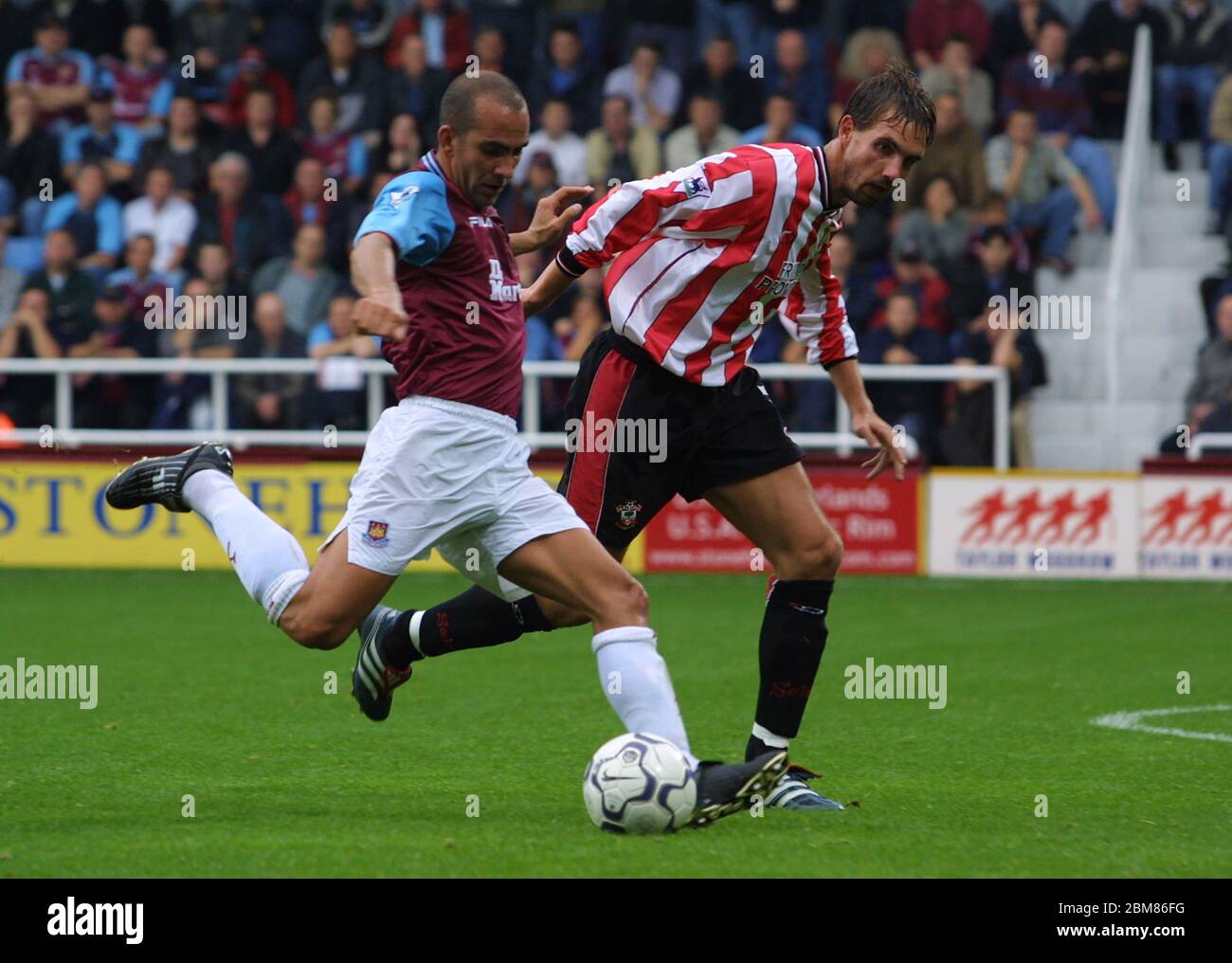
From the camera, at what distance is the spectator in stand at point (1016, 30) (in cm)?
1717

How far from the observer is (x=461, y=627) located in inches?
270

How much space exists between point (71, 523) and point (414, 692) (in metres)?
6.34

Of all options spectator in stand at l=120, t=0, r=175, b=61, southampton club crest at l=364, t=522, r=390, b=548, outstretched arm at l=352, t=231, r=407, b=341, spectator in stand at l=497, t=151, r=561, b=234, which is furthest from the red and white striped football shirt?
spectator in stand at l=120, t=0, r=175, b=61

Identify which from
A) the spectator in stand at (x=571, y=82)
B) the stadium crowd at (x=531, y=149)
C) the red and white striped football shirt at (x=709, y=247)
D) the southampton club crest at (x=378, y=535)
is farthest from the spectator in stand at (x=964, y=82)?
the southampton club crest at (x=378, y=535)

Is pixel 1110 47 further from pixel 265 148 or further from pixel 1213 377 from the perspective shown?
pixel 265 148

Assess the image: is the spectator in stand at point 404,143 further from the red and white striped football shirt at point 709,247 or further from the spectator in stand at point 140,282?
the red and white striped football shirt at point 709,247

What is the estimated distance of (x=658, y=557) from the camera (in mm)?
14336

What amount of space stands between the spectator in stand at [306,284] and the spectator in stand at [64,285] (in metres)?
1.24

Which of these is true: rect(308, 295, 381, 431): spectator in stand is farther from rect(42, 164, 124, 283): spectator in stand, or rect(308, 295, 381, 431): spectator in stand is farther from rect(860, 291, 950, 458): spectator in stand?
rect(860, 291, 950, 458): spectator in stand

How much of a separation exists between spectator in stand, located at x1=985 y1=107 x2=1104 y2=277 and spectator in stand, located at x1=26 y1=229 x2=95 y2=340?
6903 mm

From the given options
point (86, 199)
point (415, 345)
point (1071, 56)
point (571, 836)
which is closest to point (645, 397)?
point (415, 345)

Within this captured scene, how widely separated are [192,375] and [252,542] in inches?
360

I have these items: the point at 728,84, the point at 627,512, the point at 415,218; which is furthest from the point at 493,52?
the point at 415,218
